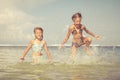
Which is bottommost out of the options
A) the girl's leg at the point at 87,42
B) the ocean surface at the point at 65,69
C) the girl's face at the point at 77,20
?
the ocean surface at the point at 65,69

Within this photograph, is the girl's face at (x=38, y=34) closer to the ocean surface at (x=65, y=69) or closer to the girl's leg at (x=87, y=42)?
the ocean surface at (x=65, y=69)

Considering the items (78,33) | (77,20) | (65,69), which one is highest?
(77,20)

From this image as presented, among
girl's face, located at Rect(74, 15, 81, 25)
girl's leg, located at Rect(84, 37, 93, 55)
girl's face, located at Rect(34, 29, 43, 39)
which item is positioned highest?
girl's face, located at Rect(74, 15, 81, 25)

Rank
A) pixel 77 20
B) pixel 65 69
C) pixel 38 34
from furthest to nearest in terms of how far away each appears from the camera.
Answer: pixel 77 20 < pixel 38 34 < pixel 65 69

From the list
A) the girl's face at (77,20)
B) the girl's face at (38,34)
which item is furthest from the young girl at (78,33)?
the girl's face at (38,34)

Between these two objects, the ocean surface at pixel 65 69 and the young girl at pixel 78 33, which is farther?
the young girl at pixel 78 33

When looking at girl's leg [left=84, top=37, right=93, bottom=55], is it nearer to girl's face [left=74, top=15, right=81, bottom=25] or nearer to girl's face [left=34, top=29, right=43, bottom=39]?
girl's face [left=74, top=15, right=81, bottom=25]

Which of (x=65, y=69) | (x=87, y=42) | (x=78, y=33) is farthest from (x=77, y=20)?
(x=65, y=69)

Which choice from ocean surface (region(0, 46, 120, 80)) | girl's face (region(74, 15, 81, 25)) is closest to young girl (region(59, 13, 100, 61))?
girl's face (region(74, 15, 81, 25))

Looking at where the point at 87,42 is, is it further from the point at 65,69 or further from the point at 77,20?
the point at 65,69

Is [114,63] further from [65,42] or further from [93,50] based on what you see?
[65,42]

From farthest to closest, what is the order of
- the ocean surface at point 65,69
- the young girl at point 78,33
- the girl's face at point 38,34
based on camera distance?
the young girl at point 78,33 < the girl's face at point 38,34 < the ocean surface at point 65,69

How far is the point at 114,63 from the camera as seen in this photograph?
5.41 m

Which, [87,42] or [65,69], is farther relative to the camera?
Answer: [87,42]
